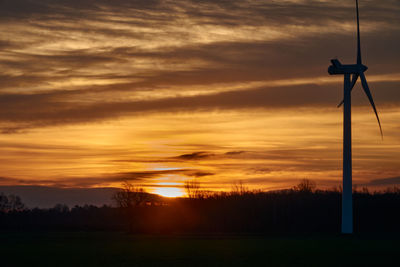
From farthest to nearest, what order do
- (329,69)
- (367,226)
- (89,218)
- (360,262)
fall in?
1. (89,218)
2. (367,226)
3. (329,69)
4. (360,262)

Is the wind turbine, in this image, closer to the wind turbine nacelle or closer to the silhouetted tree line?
the wind turbine nacelle

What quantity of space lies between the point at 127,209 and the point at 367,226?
56.6 meters

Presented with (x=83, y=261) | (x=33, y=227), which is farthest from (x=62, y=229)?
(x=83, y=261)

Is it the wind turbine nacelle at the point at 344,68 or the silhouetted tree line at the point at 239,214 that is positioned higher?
the wind turbine nacelle at the point at 344,68

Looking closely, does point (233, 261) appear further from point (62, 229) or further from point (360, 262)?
point (62, 229)

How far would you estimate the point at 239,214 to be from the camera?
456 feet

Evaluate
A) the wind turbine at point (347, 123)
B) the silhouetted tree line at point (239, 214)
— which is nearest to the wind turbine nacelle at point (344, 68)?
the wind turbine at point (347, 123)

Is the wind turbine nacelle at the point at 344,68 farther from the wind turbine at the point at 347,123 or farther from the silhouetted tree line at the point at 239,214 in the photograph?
the silhouetted tree line at the point at 239,214

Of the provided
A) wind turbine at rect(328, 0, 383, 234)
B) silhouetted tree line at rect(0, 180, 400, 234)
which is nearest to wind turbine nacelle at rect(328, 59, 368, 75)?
wind turbine at rect(328, 0, 383, 234)

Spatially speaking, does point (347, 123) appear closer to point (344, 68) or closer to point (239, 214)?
point (344, 68)

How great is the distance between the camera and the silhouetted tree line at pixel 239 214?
122m

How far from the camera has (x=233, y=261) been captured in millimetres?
44844

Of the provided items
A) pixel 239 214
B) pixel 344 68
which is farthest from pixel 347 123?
pixel 239 214

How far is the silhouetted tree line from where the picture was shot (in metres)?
122
